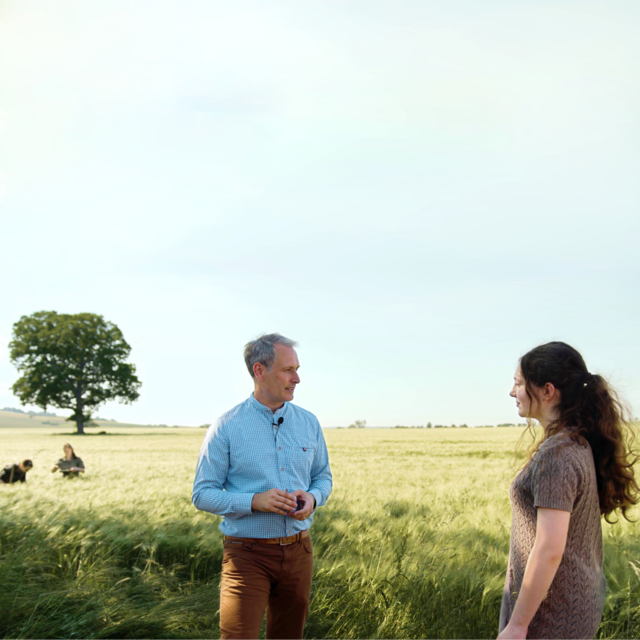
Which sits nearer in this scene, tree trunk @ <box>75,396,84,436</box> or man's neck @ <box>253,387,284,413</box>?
man's neck @ <box>253,387,284,413</box>

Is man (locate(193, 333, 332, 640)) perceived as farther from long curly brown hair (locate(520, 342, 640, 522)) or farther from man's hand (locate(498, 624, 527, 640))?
long curly brown hair (locate(520, 342, 640, 522))

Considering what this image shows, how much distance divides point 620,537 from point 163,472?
12.0 m

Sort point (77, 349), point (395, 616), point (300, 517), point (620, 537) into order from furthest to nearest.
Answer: point (77, 349) < point (620, 537) < point (395, 616) < point (300, 517)

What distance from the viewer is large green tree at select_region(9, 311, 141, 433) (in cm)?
5594

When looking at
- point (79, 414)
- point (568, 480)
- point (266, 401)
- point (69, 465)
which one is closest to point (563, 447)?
point (568, 480)

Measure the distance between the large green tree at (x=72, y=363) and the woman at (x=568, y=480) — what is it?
58.4 m

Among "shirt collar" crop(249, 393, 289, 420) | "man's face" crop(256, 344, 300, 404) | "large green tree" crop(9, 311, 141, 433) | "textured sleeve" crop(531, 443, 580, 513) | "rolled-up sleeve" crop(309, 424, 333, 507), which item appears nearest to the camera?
"textured sleeve" crop(531, 443, 580, 513)

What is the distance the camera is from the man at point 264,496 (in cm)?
323

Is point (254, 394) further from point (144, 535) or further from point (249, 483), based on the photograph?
point (144, 535)

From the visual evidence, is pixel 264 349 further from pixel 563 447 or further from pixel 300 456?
pixel 563 447

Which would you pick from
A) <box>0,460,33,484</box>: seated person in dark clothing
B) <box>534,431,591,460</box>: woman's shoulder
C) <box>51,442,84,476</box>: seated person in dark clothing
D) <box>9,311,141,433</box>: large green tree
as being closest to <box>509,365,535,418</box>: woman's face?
<box>534,431,591,460</box>: woman's shoulder

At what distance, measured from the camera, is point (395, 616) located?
167 inches

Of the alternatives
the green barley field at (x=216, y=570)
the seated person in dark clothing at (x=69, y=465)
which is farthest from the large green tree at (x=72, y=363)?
the green barley field at (x=216, y=570)

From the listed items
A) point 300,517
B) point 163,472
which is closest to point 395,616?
point 300,517
